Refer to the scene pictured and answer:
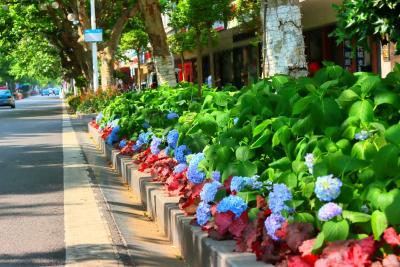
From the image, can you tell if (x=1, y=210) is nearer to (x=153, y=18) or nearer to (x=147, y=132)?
(x=147, y=132)

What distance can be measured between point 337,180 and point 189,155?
121 inches

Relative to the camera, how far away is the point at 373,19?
24.1 ft

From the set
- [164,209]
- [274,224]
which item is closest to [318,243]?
[274,224]

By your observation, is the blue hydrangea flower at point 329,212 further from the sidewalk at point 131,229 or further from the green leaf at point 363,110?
the sidewalk at point 131,229

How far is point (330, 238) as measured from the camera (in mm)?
3098

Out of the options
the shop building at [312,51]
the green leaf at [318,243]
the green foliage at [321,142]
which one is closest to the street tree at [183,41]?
the shop building at [312,51]

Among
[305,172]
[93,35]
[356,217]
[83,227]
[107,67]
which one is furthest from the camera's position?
[107,67]

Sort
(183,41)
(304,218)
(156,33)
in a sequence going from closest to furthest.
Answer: (304,218)
(156,33)
(183,41)

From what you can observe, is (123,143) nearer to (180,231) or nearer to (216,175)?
(180,231)

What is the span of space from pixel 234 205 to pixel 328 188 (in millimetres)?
1028

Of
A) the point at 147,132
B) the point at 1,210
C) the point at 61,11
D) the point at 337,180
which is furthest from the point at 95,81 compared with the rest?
the point at 337,180

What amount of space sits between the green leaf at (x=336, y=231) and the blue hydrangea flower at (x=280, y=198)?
0.44 m

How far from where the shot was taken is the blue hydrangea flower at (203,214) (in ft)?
14.7

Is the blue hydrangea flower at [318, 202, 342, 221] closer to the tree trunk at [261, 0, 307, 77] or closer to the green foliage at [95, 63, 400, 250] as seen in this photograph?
the green foliage at [95, 63, 400, 250]
